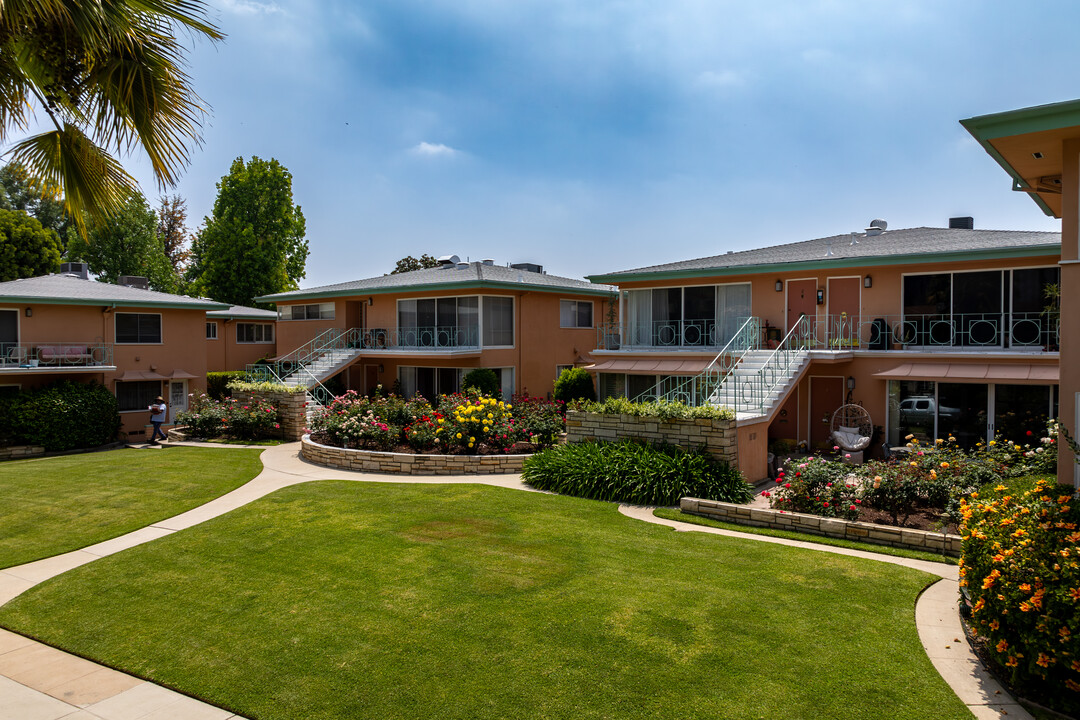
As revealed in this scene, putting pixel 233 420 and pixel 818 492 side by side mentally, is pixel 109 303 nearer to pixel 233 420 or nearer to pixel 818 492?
pixel 233 420

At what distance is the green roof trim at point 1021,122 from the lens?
18.6 ft

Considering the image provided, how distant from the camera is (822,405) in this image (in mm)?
17516

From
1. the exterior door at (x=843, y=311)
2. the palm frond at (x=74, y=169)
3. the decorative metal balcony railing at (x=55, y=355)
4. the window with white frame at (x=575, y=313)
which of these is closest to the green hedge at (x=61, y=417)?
the decorative metal balcony railing at (x=55, y=355)

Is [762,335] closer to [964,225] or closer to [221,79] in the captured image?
[964,225]

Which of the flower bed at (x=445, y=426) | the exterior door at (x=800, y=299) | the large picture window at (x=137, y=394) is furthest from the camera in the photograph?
the large picture window at (x=137, y=394)

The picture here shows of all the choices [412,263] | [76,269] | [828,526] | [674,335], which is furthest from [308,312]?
[828,526]

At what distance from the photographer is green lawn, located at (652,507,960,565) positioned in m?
8.71

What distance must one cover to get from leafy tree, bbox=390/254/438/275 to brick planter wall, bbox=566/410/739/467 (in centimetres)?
3893

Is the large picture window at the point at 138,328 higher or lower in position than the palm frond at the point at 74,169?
lower

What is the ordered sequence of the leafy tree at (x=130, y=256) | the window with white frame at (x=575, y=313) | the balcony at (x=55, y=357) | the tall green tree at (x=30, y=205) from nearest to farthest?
1. the balcony at (x=55, y=357)
2. the window with white frame at (x=575, y=313)
3. the leafy tree at (x=130, y=256)
4. the tall green tree at (x=30, y=205)

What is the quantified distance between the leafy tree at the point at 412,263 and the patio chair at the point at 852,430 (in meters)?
38.8

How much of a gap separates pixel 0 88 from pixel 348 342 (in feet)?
75.1

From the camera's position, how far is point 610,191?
25.8 metres

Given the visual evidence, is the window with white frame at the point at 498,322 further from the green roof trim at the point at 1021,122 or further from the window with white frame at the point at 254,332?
the green roof trim at the point at 1021,122
